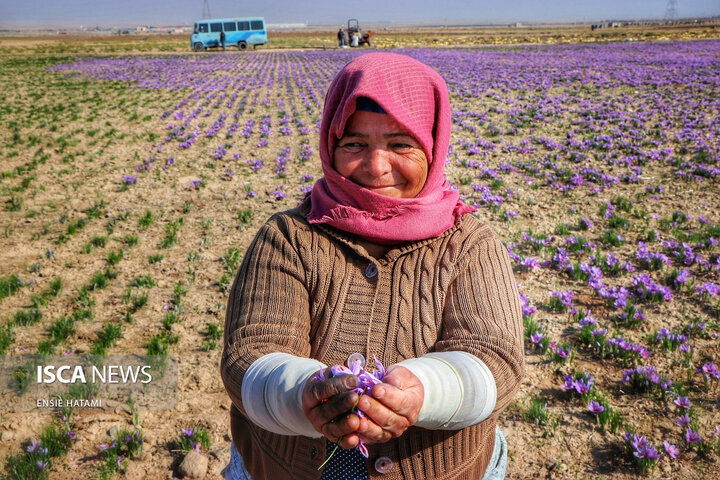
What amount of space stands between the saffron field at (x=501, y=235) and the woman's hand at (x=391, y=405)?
2196 millimetres

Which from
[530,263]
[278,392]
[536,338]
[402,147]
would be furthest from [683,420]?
[278,392]

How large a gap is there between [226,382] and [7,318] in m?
4.12

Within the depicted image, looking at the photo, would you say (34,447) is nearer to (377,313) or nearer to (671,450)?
(377,313)

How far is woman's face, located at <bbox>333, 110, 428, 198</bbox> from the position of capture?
5.57 feet

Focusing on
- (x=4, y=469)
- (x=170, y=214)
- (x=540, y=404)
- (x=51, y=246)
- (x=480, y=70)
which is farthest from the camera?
(x=480, y=70)

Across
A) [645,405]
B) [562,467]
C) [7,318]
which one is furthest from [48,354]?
[645,405]

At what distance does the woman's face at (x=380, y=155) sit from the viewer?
1697 millimetres

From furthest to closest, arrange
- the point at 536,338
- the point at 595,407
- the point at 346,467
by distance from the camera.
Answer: the point at 536,338 < the point at 595,407 < the point at 346,467

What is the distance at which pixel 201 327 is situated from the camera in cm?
448

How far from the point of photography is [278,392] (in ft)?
4.33

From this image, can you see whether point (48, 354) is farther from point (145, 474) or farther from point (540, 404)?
point (540, 404)

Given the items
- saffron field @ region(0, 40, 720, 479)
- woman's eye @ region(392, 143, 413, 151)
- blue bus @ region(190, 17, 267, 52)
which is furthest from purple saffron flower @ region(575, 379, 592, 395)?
blue bus @ region(190, 17, 267, 52)

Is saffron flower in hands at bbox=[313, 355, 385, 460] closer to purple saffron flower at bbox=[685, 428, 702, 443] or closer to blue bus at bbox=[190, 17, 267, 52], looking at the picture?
purple saffron flower at bbox=[685, 428, 702, 443]

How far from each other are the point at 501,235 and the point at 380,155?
4.84m
